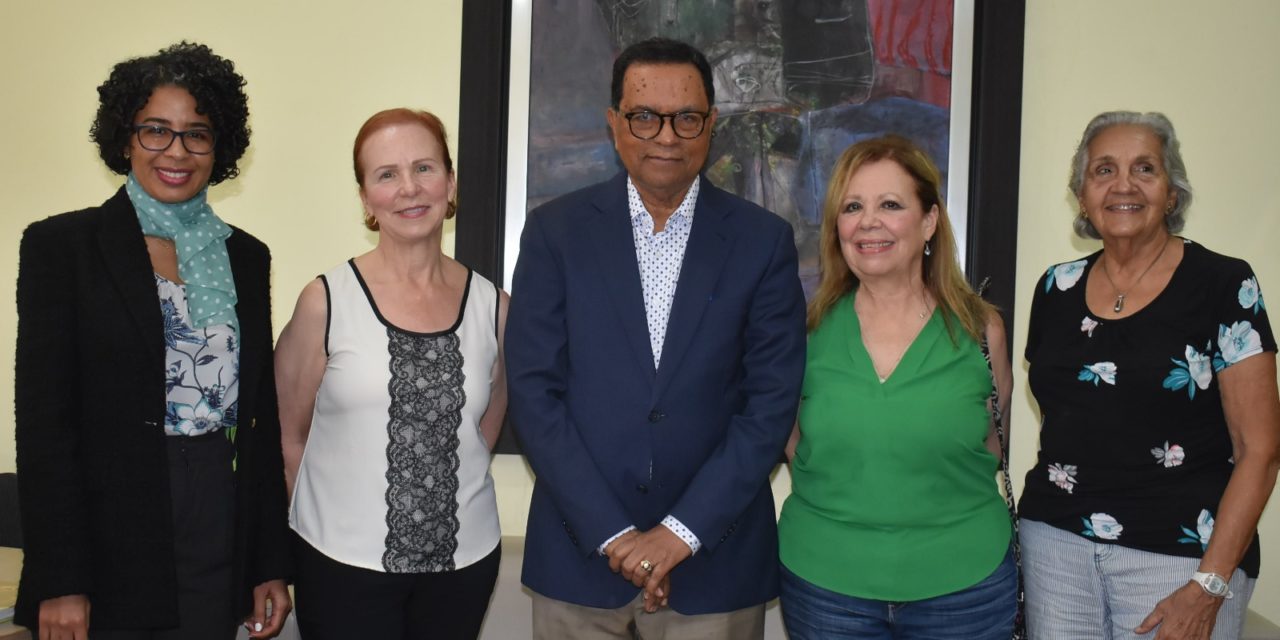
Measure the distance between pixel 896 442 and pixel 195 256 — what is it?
139cm

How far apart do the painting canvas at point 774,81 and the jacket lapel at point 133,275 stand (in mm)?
1294

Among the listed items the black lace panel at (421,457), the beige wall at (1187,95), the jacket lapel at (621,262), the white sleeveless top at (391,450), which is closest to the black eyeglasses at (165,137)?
the white sleeveless top at (391,450)

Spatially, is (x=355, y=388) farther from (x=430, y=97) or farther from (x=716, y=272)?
(x=430, y=97)

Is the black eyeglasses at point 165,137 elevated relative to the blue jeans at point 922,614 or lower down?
elevated

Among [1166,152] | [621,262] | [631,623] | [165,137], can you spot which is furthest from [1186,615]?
[165,137]

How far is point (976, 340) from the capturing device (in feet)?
6.84

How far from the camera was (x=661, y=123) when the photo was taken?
2.00 m

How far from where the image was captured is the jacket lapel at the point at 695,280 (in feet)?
6.40

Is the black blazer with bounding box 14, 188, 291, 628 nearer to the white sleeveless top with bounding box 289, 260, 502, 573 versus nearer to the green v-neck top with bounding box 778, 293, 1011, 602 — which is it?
the white sleeveless top with bounding box 289, 260, 502, 573

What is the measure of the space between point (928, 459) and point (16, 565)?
2.33 metres

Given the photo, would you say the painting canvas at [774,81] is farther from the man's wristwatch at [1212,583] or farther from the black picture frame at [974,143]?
the man's wristwatch at [1212,583]

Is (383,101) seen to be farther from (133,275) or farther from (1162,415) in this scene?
(1162,415)

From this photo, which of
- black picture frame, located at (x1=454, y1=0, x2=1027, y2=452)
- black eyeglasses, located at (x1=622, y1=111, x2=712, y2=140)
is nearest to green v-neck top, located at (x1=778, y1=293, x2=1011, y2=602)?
black eyeglasses, located at (x1=622, y1=111, x2=712, y2=140)

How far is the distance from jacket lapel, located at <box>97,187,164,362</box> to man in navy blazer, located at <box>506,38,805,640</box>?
25.4 inches
